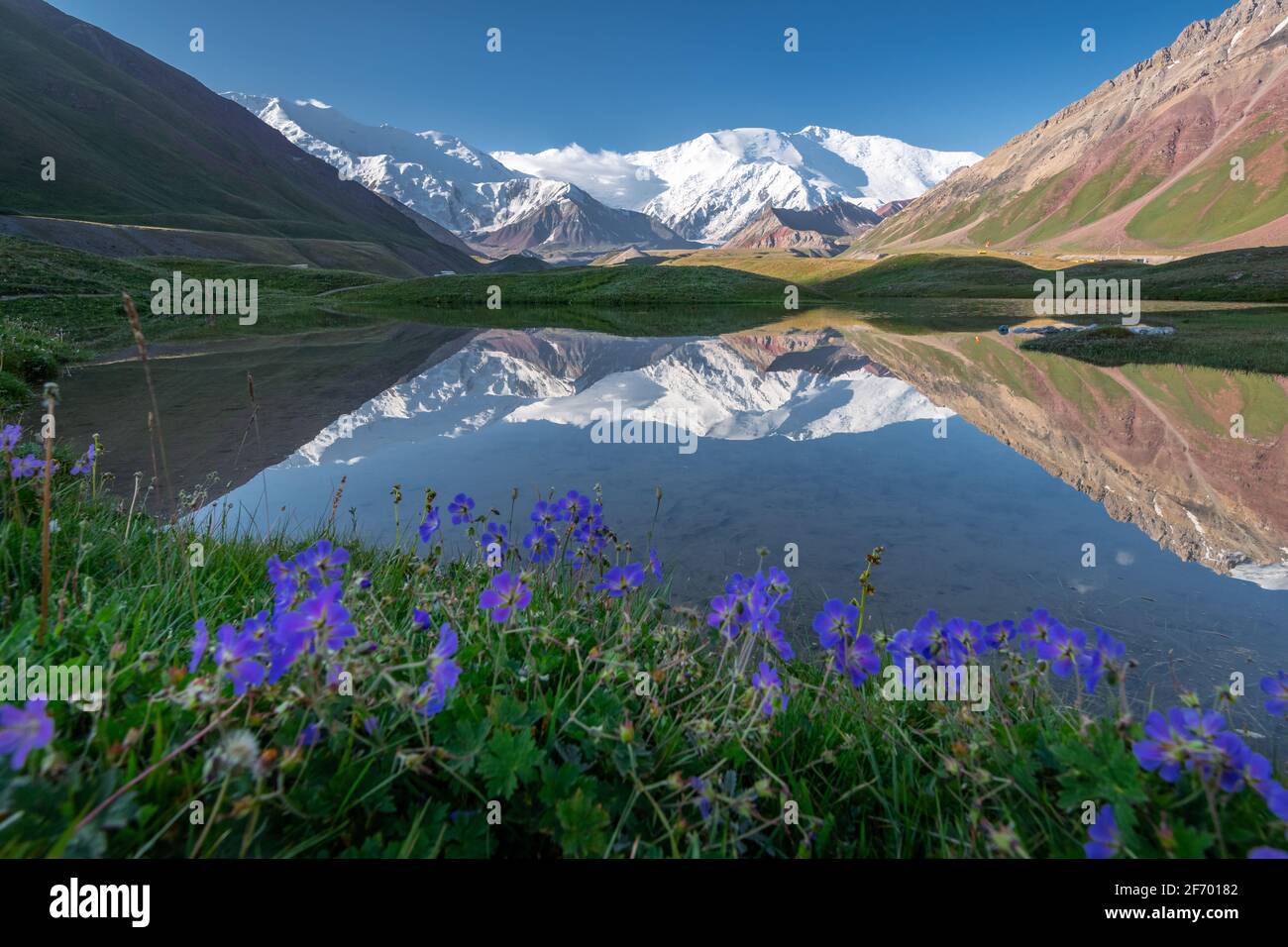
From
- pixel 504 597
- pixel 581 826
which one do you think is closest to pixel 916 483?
pixel 504 597

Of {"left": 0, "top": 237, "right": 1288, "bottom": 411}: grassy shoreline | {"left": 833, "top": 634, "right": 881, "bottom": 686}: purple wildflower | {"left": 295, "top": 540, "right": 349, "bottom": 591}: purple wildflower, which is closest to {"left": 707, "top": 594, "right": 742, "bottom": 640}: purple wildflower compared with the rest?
{"left": 833, "top": 634, "right": 881, "bottom": 686}: purple wildflower

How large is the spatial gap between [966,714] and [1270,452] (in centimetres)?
1221

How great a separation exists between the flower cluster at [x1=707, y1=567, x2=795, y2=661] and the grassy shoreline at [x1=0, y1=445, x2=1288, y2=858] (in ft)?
0.07

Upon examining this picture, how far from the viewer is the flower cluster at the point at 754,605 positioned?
247 cm

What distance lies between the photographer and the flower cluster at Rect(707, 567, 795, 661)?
8.11 feet

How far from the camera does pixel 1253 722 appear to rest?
12.6ft

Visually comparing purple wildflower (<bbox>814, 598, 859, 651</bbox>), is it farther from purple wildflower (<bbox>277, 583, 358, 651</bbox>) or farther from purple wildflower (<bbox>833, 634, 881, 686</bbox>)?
purple wildflower (<bbox>277, 583, 358, 651</bbox>)

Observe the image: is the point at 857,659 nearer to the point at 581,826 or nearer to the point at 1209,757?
the point at 1209,757

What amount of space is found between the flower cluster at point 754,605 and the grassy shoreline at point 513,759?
0.02 meters

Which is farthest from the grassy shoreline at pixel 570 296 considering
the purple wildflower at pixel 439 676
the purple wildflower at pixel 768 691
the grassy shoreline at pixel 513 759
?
→ the purple wildflower at pixel 768 691

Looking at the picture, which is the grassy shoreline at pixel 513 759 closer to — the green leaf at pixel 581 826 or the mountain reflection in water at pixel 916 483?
the green leaf at pixel 581 826

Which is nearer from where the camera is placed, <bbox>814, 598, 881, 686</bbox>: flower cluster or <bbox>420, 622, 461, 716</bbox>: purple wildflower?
<bbox>420, 622, 461, 716</bbox>: purple wildflower

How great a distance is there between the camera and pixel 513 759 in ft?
6.35
